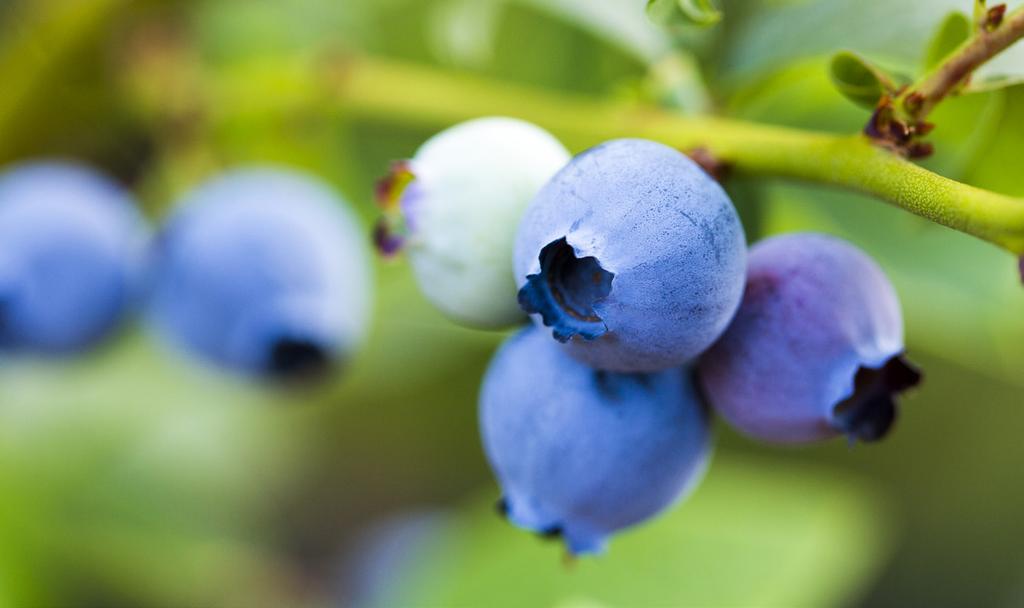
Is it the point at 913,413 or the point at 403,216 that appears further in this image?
the point at 913,413

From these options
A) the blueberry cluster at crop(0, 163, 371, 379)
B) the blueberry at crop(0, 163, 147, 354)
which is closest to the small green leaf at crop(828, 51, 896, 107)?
the blueberry cluster at crop(0, 163, 371, 379)

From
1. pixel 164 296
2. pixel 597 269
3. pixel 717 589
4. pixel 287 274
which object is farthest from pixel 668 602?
pixel 597 269

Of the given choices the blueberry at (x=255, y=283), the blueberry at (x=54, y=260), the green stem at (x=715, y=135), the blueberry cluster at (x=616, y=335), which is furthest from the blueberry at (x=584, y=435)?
the blueberry at (x=54, y=260)

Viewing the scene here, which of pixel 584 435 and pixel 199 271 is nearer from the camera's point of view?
pixel 584 435

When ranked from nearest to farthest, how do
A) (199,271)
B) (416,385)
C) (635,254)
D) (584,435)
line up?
(635,254) < (584,435) < (199,271) < (416,385)

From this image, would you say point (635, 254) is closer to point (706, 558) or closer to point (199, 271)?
point (199, 271)

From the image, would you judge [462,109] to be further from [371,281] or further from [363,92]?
[371,281]

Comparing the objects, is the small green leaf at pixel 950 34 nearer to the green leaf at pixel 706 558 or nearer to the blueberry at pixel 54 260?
the green leaf at pixel 706 558

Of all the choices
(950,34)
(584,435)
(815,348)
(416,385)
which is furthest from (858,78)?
(416,385)
